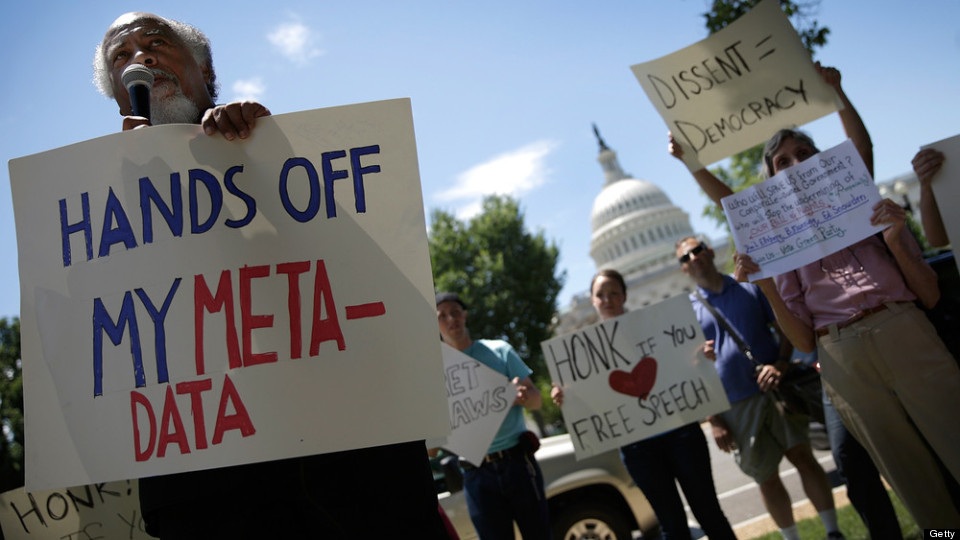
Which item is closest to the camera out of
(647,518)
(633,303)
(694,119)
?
(694,119)

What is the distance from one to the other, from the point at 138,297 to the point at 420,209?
2.24ft

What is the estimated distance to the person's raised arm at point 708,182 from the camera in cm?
345

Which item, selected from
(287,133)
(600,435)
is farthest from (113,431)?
(600,435)

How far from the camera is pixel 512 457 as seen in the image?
373cm

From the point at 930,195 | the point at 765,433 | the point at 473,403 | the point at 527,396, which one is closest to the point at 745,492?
the point at 765,433

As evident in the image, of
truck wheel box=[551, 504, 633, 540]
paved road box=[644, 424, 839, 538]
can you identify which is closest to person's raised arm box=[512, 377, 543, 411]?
truck wheel box=[551, 504, 633, 540]

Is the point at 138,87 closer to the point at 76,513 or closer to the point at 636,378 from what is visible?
the point at 76,513

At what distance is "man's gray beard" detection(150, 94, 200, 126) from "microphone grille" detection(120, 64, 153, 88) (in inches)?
3.1

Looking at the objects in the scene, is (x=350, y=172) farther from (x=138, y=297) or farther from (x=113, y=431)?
(x=113, y=431)

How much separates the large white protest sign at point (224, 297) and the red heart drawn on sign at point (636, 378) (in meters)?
2.70

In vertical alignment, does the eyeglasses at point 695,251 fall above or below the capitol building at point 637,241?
below

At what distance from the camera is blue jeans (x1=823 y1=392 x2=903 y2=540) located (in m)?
3.17

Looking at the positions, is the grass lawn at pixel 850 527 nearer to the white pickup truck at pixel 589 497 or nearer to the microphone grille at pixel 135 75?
the white pickup truck at pixel 589 497

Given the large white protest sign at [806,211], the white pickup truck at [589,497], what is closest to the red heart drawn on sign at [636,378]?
the large white protest sign at [806,211]
